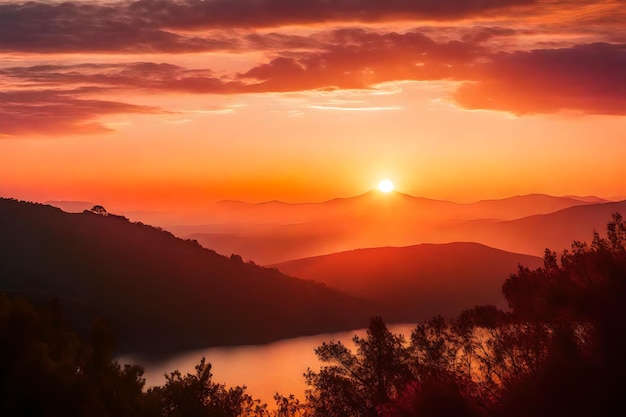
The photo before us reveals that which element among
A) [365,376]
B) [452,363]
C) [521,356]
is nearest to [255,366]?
[365,376]

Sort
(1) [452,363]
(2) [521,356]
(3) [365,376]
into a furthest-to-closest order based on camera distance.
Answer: (3) [365,376] < (1) [452,363] < (2) [521,356]

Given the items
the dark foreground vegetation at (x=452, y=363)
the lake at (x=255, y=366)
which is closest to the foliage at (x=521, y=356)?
the dark foreground vegetation at (x=452, y=363)

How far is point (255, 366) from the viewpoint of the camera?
503 ft

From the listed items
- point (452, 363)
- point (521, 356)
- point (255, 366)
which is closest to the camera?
point (521, 356)

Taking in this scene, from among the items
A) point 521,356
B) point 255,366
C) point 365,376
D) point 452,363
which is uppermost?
point 521,356

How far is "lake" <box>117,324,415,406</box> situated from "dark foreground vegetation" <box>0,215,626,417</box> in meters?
62.1

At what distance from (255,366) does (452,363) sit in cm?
11579

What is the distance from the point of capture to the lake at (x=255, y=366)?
121 meters

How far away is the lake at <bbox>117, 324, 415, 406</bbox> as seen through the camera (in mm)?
121213

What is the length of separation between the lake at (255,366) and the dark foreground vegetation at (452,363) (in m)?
62.1

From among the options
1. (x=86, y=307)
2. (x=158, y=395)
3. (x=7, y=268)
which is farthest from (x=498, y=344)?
(x=7, y=268)

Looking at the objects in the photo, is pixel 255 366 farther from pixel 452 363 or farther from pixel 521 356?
pixel 521 356

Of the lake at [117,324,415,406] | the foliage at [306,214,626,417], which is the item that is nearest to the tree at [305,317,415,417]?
the foliage at [306,214,626,417]

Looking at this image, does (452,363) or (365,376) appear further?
(365,376)
